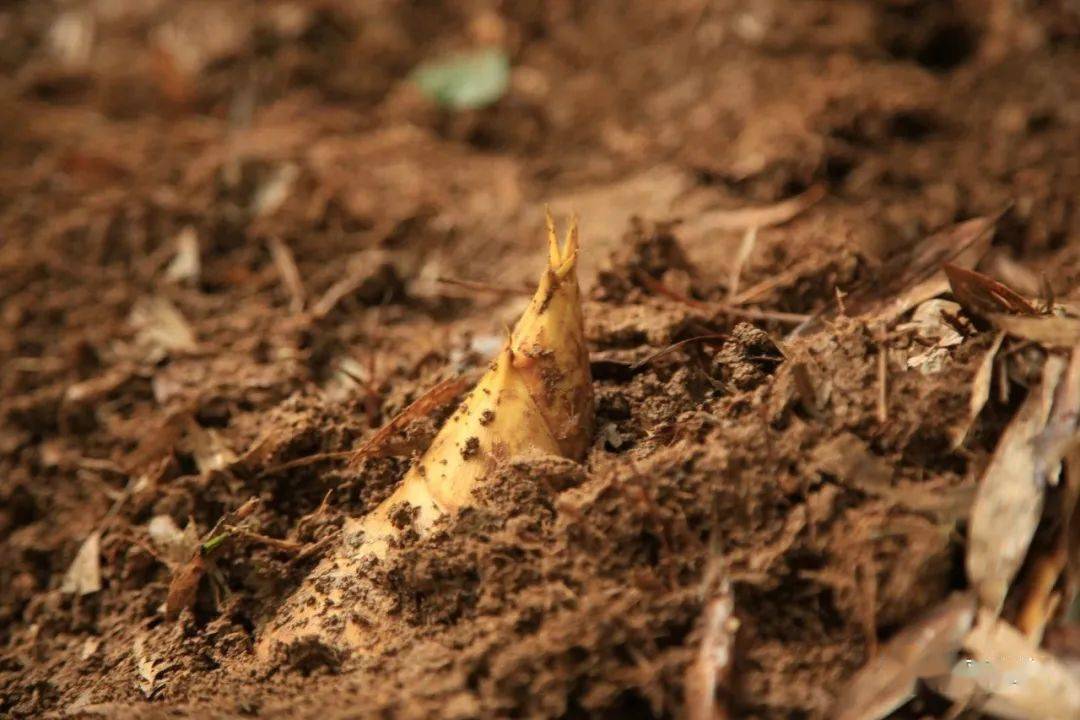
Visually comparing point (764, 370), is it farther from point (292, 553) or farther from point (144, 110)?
point (144, 110)

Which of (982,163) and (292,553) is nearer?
(292,553)

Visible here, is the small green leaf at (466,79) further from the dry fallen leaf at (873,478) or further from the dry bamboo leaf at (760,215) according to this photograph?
the dry fallen leaf at (873,478)

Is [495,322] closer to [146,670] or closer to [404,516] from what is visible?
[404,516]

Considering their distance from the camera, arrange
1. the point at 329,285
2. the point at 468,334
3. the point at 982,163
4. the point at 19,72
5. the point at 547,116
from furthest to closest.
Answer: the point at 19,72
the point at 547,116
the point at 982,163
the point at 329,285
the point at 468,334

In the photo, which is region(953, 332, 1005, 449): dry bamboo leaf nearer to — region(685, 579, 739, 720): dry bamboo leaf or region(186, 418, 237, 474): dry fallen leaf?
region(685, 579, 739, 720): dry bamboo leaf

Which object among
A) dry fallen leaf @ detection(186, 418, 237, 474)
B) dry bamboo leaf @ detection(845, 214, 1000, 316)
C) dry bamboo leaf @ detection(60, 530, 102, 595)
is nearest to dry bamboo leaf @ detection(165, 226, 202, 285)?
dry fallen leaf @ detection(186, 418, 237, 474)

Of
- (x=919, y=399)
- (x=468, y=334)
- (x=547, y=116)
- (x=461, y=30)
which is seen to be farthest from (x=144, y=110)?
(x=919, y=399)

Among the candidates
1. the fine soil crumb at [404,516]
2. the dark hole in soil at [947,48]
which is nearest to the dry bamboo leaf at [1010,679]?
the fine soil crumb at [404,516]
